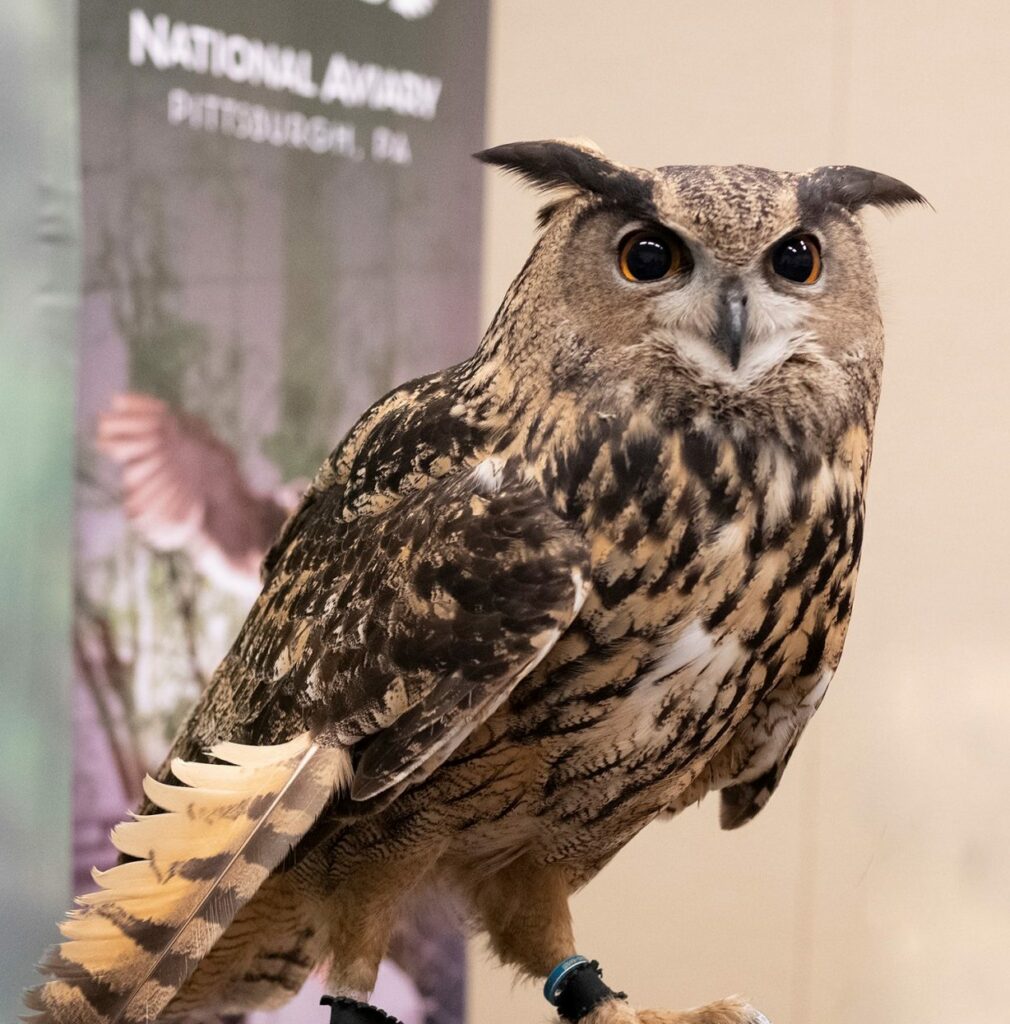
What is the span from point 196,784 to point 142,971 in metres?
0.10

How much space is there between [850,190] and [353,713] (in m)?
0.40

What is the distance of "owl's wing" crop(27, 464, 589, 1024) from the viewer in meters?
0.68

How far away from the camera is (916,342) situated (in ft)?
5.07

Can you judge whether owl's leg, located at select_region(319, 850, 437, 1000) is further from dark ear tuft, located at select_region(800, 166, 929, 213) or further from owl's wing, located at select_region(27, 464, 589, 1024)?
dark ear tuft, located at select_region(800, 166, 929, 213)

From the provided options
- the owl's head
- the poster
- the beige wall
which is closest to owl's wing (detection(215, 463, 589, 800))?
the owl's head

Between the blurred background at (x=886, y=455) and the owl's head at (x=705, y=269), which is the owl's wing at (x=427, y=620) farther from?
the blurred background at (x=886, y=455)

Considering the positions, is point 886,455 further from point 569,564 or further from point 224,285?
point 569,564

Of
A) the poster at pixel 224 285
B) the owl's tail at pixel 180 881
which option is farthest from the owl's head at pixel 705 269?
the poster at pixel 224 285

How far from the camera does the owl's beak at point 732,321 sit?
2.13 ft

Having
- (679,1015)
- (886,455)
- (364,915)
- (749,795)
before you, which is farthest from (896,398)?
(364,915)

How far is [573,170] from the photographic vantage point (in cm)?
70

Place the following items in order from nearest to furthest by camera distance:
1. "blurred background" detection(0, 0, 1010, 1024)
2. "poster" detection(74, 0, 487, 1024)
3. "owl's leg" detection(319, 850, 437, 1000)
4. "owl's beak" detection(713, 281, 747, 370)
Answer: "owl's beak" detection(713, 281, 747, 370) < "owl's leg" detection(319, 850, 437, 1000) < "poster" detection(74, 0, 487, 1024) < "blurred background" detection(0, 0, 1010, 1024)

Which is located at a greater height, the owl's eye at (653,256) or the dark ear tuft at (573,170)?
the dark ear tuft at (573,170)

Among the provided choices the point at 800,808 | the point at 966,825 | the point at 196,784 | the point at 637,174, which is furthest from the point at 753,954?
the point at 637,174
